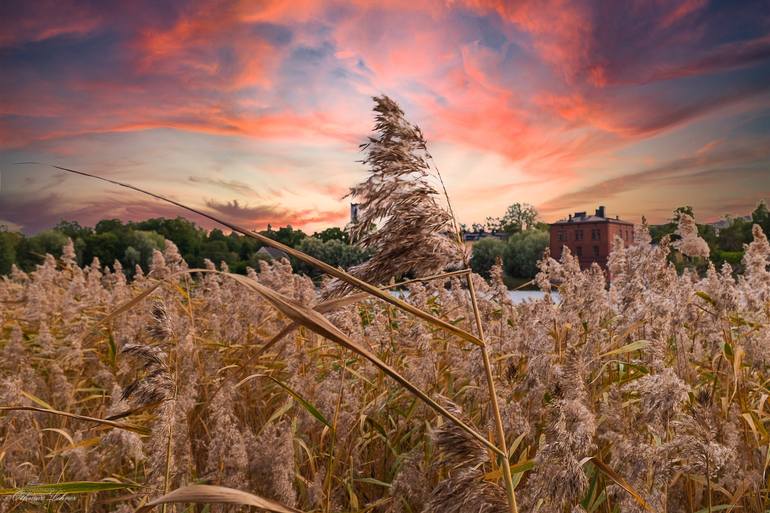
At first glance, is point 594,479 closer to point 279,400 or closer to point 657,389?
point 657,389


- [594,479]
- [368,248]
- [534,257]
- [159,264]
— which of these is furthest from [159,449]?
[534,257]

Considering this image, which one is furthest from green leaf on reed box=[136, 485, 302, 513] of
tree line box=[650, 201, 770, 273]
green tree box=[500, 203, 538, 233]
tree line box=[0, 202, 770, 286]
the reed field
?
green tree box=[500, 203, 538, 233]

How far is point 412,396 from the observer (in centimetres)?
412

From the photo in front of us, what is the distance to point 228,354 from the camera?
5.26m

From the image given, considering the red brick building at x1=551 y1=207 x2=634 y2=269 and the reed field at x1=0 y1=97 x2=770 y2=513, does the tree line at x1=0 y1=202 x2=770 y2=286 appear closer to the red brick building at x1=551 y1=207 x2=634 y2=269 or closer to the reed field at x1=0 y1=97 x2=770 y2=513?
the red brick building at x1=551 y1=207 x2=634 y2=269

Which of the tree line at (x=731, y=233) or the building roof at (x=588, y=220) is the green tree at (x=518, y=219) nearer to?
the building roof at (x=588, y=220)

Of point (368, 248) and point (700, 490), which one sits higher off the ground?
point (368, 248)

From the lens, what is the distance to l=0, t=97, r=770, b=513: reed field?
1574 mm

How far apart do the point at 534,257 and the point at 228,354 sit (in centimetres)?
6342

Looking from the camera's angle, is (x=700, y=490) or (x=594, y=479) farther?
(x=700, y=490)

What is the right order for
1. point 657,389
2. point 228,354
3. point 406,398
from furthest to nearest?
point 228,354 → point 406,398 → point 657,389

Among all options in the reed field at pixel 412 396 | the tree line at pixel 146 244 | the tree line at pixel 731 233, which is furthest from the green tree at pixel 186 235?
the tree line at pixel 731 233

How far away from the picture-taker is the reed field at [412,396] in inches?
62.0

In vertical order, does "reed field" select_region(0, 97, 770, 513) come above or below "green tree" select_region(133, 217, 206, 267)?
below
